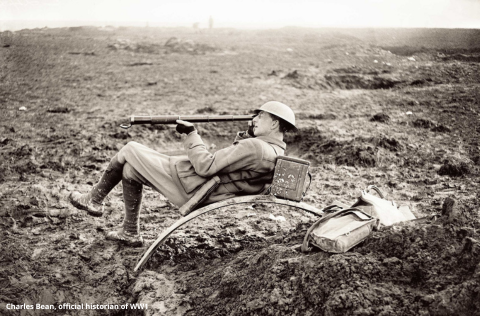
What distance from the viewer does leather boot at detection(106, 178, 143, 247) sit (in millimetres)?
3766

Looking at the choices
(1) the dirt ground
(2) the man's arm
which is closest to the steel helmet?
(2) the man's arm

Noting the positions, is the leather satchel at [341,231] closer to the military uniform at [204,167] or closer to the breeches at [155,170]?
the military uniform at [204,167]

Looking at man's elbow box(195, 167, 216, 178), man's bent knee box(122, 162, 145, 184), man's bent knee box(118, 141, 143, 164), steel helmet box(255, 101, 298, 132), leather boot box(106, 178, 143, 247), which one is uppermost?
steel helmet box(255, 101, 298, 132)

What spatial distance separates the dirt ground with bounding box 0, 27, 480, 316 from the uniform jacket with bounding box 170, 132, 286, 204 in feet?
1.92

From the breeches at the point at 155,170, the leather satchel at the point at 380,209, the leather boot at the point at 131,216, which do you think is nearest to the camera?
the leather satchel at the point at 380,209

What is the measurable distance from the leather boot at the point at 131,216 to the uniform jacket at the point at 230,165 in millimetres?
491

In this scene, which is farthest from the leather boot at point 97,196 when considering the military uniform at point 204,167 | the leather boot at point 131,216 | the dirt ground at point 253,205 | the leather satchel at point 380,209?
the leather satchel at point 380,209

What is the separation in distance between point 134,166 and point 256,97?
20.4 ft

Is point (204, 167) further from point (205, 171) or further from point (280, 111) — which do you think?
point (280, 111)

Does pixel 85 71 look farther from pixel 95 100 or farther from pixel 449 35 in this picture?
pixel 449 35

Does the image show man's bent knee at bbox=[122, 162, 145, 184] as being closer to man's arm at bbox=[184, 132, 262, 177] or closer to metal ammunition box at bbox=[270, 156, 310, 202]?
man's arm at bbox=[184, 132, 262, 177]

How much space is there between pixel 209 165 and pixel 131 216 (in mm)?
1053

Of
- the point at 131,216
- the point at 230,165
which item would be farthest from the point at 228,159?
the point at 131,216

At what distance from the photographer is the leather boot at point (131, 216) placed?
12.4 ft
